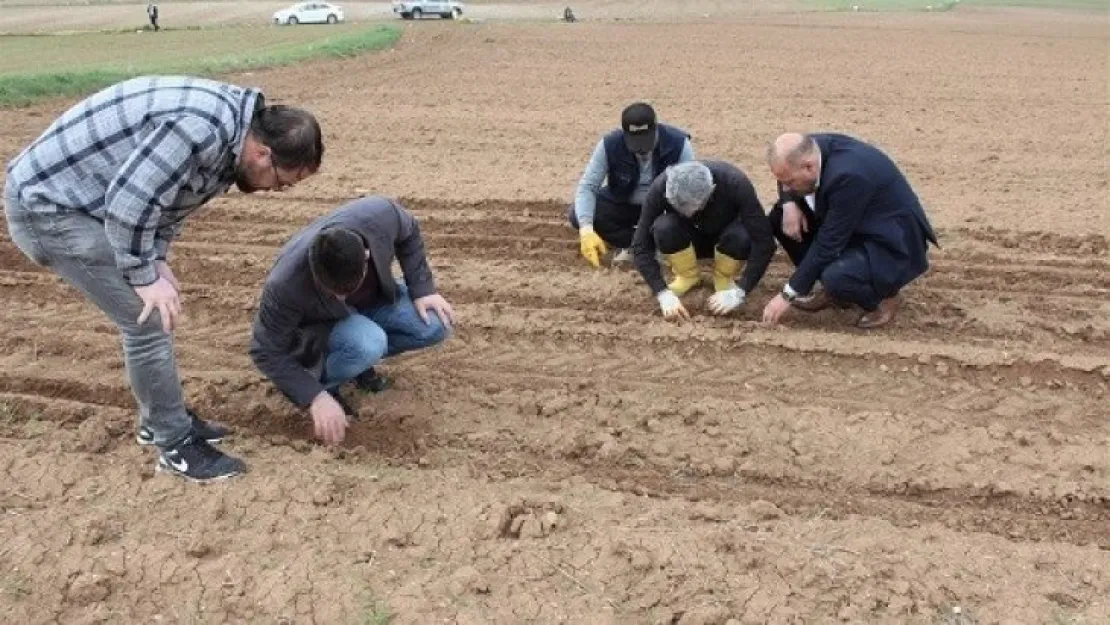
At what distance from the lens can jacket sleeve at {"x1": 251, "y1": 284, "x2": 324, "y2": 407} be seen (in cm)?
394

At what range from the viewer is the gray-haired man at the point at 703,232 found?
5121 mm

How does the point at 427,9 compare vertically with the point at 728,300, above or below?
below

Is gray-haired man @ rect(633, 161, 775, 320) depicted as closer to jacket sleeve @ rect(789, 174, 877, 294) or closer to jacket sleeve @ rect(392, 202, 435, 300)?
jacket sleeve @ rect(789, 174, 877, 294)

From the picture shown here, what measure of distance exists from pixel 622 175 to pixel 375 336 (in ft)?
Answer: 7.86

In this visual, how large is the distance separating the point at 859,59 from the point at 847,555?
51.9 ft

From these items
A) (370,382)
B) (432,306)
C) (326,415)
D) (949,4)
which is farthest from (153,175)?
(949,4)

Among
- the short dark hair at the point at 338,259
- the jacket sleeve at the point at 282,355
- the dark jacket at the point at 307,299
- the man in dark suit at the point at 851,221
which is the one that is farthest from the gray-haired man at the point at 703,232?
the jacket sleeve at the point at 282,355

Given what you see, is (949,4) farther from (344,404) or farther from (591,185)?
(344,404)

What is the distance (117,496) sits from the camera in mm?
3816

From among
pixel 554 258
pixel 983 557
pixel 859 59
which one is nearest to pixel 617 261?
pixel 554 258

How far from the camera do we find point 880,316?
17.8 feet

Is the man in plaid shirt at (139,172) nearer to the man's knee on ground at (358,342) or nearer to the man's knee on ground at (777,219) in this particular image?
the man's knee on ground at (358,342)

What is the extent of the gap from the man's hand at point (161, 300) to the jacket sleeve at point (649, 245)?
8.94ft

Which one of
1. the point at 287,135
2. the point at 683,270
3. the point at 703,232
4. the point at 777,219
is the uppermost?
the point at 287,135
